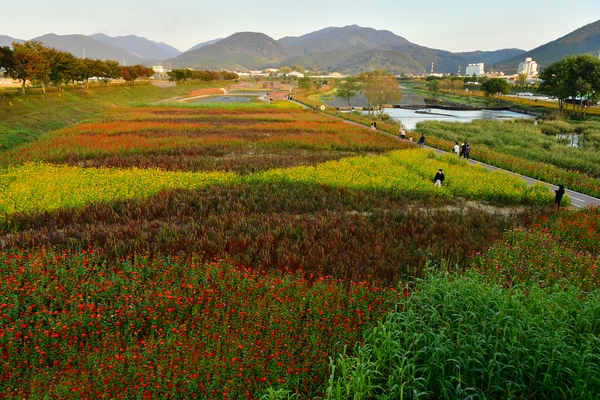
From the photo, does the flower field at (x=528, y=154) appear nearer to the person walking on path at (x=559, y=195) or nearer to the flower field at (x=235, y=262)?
the flower field at (x=235, y=262)

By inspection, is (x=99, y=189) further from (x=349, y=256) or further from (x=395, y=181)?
(x=395, y=181)

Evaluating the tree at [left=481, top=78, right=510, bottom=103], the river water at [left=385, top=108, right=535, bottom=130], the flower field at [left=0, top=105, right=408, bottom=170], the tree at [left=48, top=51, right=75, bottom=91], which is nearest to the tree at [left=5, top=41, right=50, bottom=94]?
the tree at [left=48, top=51, right=75, bottom=91]

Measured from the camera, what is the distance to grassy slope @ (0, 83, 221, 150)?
28.2 m

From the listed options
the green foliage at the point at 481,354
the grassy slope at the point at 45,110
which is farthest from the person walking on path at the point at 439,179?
the grassy slope at the point at 45,110

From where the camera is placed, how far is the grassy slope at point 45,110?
92.4 ft

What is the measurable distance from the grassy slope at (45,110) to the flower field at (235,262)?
1061 centimetres

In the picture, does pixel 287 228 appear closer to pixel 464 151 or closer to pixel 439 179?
pixel 439 179

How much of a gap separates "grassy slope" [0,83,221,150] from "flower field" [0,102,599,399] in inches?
418

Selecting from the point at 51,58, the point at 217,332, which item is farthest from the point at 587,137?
the point at 51,58

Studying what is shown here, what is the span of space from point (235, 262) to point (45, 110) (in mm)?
40133

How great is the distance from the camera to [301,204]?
1341 cm

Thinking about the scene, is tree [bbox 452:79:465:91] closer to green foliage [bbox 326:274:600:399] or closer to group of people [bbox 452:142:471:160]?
group of people [bbox 452:142:471:160]

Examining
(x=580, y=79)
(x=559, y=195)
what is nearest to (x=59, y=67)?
(x=559, y=195)

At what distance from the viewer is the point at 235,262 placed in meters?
8.84
